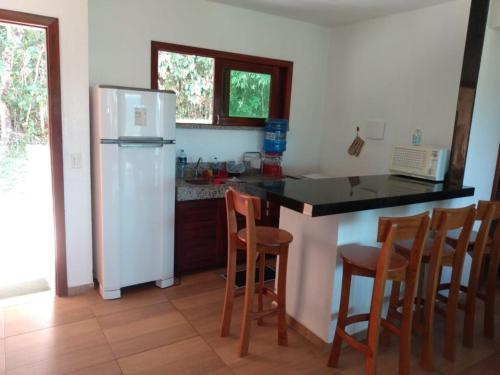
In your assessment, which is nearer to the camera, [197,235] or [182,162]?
[197,235]

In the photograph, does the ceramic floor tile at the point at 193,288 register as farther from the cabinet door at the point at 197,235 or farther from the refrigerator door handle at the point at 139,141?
the refrigerator door handle at the point at 139,141

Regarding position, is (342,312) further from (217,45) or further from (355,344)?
(217,45)

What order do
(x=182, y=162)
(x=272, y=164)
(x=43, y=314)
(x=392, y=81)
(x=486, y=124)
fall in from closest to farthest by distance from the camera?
(x=43, y=314) < (x=486, y=124) < (x=182, y=162) < (x=392, y=81) < (x=272, y=164)

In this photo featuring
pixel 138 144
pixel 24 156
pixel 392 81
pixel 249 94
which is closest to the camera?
pixel 138 144

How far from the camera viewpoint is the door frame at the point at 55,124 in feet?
8.10

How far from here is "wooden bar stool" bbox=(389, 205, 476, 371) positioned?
2027 millimetres

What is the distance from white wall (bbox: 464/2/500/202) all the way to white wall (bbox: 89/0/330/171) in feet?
5.83

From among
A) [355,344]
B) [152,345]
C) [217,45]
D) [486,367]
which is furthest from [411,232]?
[217,45]

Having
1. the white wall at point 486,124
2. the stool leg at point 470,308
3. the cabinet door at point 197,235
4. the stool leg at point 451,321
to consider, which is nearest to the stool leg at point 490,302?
the stool leg at point 470,308

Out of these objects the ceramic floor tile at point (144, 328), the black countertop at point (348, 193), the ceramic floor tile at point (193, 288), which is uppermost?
the black countertop at point (348, 193)

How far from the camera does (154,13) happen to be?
3240mm

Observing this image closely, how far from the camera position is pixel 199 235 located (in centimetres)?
330

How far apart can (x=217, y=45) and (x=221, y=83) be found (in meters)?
0.36

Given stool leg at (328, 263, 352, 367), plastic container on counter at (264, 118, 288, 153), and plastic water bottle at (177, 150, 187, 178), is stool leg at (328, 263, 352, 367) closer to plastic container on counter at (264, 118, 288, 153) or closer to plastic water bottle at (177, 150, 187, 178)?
plastic water bottle at (177, 150, 187, 178)
